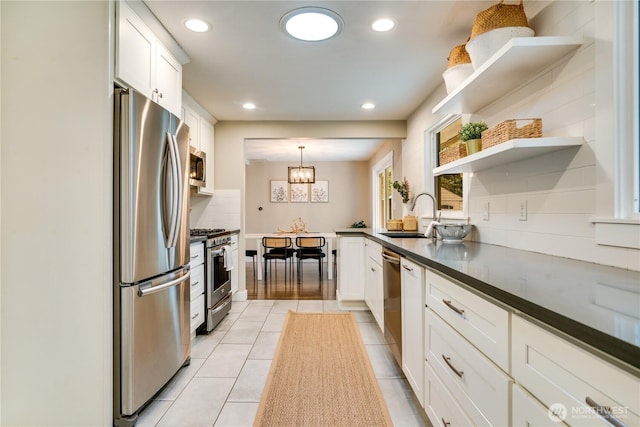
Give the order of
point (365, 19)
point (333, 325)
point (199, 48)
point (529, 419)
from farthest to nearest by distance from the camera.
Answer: point (333, 325) → point (199, 48) → point (365, 19) → point (529, 419)

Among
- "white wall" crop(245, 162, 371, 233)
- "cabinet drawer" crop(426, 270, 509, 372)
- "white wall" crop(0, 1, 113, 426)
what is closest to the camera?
"cabinet drawer" crop(426, 270, 509, 372)

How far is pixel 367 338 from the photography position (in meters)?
2.85

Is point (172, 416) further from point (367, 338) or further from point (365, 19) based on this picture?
point (365, 19)

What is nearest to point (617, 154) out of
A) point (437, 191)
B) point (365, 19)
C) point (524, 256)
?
point (524, 256)

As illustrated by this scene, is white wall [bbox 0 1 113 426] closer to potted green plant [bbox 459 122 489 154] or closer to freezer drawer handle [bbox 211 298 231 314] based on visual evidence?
freezer drawer handle [bbox 211 298 231 314]

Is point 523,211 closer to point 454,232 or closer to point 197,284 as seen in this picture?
point 454,232

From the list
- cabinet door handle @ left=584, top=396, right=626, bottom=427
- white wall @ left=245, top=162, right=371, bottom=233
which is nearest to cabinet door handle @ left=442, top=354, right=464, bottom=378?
cabinet door handle @ left=584, top=396, right=626, bottom=427

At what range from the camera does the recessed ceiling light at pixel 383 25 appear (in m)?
2.00

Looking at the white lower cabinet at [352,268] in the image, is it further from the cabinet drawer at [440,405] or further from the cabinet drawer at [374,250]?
the cabinet drawer at [440,405]

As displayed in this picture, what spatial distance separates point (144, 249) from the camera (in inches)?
67.5

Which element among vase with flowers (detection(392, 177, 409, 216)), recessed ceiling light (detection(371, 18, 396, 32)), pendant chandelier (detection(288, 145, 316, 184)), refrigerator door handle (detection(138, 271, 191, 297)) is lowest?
refrigerator door handle (detection(138, 271, 191, 297))

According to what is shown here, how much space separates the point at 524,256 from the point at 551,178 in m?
0.41

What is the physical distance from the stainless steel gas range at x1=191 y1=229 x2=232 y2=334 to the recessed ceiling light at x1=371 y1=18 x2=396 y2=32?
2233 millimetres

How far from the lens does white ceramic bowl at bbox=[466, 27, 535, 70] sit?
156 cm
